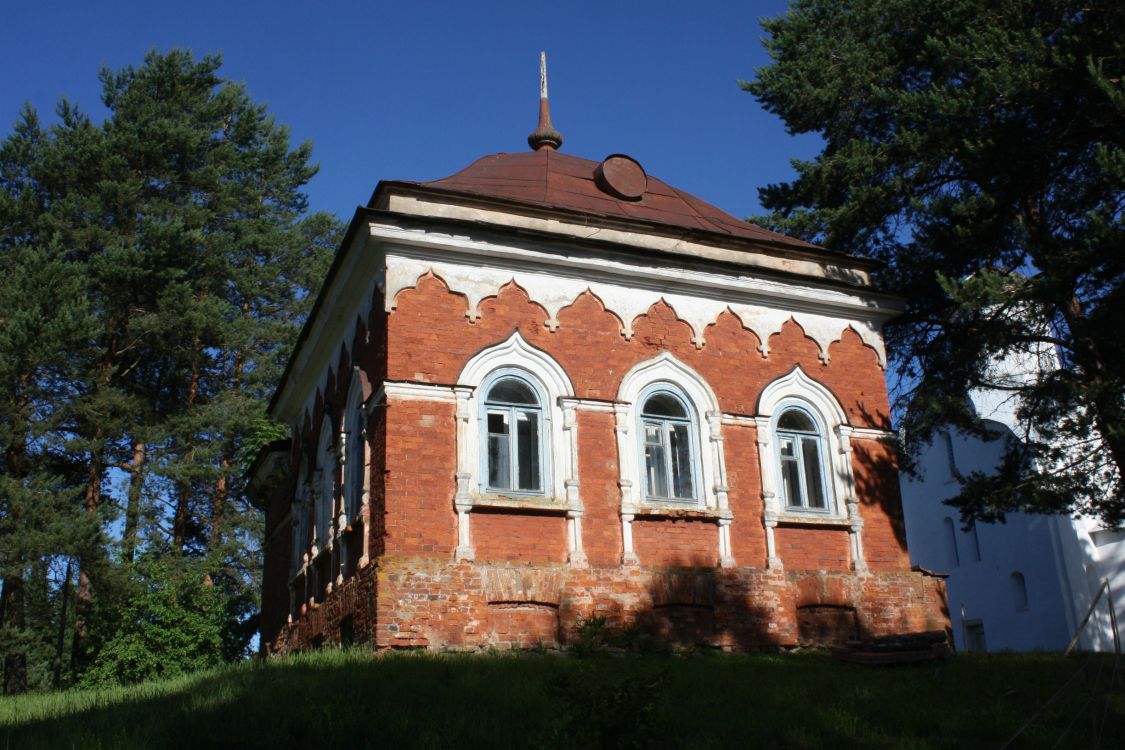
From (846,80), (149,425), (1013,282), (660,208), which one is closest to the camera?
(1013,282)

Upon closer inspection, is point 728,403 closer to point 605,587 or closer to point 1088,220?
point 605,587

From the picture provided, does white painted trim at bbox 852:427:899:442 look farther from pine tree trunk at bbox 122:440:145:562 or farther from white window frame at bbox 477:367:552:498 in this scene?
pine tree trunk at bbox 122:440:145:562

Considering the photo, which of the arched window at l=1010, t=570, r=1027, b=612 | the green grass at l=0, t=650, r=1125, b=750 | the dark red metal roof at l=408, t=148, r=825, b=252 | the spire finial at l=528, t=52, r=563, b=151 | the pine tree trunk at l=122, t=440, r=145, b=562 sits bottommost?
the green grass at l=0, t=650, r=1125, b=750

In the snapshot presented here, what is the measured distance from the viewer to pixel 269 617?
66.7 ft

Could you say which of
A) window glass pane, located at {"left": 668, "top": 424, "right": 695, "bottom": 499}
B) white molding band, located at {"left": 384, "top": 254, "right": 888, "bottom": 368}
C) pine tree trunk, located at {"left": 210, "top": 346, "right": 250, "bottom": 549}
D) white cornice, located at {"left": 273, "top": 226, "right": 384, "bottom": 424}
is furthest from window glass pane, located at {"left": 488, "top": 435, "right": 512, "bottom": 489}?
pine tree trunk, located at {"left": 210, "top": 346, "right": 250, "bottom": 549}

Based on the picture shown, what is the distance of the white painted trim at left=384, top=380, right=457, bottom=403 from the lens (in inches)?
514

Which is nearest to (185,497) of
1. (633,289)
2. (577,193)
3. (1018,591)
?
(577,193)

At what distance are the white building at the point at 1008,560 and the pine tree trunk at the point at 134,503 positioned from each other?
61.3ft

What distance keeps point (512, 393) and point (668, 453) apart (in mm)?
2246

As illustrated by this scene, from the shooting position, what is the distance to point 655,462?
1426cm

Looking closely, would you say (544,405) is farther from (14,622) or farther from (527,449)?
(14,622)

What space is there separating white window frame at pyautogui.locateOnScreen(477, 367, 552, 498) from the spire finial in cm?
726

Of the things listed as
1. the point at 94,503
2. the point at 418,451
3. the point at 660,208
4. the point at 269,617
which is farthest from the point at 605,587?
the point at 94,503

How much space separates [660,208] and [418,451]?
609 centimetres
